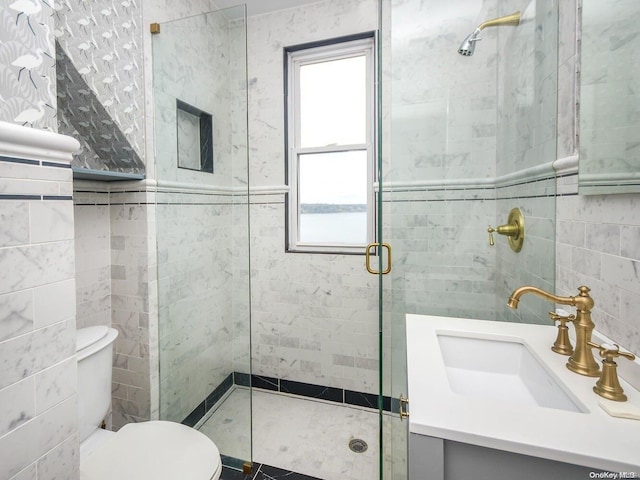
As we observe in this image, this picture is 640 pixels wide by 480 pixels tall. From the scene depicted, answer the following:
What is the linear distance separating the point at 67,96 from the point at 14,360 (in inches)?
43.8

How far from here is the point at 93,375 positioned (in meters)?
1.21

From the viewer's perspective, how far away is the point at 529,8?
1136mm

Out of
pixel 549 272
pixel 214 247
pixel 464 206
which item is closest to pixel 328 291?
pixel 214 247

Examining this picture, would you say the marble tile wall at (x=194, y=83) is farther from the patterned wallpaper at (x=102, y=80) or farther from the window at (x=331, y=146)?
the window at (x=331, y=146)

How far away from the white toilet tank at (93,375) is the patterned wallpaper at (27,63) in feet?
2.71

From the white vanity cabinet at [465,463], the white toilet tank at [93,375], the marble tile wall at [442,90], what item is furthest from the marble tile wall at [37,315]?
the marble tile wall at [442,90]

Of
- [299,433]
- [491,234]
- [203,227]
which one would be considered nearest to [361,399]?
[299,433]

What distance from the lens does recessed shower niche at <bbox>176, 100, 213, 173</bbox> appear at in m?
1.49

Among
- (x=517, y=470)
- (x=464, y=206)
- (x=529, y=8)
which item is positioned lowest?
(x=517, y=470)

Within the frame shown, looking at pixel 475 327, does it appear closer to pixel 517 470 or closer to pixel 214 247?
pixel 517 470

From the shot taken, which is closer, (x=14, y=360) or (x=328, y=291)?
(x=14, y=360)

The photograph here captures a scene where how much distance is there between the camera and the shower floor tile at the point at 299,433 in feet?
4.86

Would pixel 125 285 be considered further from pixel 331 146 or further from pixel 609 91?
pixel 609 91
